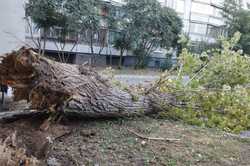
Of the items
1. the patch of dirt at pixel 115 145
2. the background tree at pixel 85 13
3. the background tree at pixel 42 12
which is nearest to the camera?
the patch of dirt at pixel 115 145

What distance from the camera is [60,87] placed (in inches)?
142

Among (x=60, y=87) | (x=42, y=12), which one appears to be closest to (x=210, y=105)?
(x=60, y=87)

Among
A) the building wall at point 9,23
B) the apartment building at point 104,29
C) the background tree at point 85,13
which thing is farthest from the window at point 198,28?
the building wall at point 9,23

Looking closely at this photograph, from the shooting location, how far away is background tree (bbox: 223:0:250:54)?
2666cm

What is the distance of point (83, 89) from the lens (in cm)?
389

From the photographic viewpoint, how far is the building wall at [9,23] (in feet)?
26.1

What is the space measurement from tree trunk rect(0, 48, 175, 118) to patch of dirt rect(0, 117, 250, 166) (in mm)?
231

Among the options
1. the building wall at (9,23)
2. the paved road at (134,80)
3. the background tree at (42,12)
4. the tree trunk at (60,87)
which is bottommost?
the paved road at (134,80)

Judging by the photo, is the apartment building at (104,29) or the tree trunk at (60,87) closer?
the tree trunk at (60,87)

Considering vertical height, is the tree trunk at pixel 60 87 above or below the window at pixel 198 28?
below

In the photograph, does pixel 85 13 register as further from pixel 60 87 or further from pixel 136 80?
pixel 60 87

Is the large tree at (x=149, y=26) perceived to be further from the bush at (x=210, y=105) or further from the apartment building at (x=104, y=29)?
the bush at (x=210, y=105)

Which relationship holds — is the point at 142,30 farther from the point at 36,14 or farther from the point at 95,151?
the point at 95,151

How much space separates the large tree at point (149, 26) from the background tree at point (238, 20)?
588 cm
